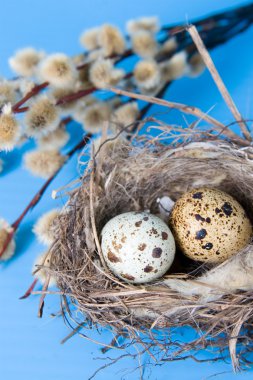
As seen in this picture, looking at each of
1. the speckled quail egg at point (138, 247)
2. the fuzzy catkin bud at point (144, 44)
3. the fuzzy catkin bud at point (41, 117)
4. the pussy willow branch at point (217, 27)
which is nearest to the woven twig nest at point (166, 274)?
the speckled quail egg at point (138, 247)

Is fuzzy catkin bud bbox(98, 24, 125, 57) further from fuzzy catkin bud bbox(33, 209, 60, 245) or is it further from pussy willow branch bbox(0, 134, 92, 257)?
fuzzy catkin bud bbox(33, 209, 60, 245)

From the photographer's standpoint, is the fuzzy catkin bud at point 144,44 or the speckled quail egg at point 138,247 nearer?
the speckled quail egg at point 138,247

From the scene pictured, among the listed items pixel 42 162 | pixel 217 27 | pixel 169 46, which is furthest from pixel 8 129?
pixel 217 27

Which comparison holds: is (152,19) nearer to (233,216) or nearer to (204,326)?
(233,216)

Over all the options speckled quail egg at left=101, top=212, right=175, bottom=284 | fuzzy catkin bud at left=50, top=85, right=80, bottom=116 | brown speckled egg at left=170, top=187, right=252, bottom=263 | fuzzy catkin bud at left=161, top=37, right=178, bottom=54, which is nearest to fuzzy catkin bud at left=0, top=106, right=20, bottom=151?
fuzzy catkin bud at left=50, top=85, right=80, bottom=116

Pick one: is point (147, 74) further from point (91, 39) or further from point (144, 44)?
point (91, 39)

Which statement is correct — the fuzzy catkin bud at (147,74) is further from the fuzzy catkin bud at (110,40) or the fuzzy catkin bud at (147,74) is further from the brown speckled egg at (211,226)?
the brown speckled egg at (211,226)
